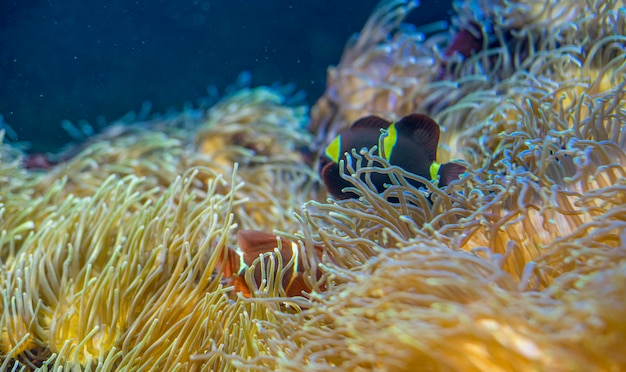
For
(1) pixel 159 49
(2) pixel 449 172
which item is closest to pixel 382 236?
(2) pixel 449 172

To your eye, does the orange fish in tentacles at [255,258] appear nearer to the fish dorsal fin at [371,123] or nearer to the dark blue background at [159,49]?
the fish dorsal fin at [371,123]

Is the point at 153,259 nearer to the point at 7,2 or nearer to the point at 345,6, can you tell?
the point at 7,2

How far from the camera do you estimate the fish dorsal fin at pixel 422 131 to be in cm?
197

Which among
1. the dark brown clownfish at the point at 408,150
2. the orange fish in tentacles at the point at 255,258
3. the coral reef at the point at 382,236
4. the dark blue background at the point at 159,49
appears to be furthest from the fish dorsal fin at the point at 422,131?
the dark blue background at the point at 159,49

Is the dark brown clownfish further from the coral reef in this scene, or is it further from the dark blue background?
the dark blue background

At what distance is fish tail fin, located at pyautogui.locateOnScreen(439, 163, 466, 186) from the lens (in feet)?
6.17

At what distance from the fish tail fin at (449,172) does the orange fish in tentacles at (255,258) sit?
1.83ft

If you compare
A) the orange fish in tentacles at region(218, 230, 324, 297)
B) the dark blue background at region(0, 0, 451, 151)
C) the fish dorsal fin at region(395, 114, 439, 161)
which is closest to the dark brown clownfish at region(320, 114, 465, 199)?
the fish dorsal fin at region(395, 114, 439, 161)

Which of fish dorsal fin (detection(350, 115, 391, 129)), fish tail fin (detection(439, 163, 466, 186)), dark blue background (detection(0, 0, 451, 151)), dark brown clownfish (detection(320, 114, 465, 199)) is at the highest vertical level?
dark blue background (detection(0, 0, 451, 151))

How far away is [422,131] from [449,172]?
21 centimetres

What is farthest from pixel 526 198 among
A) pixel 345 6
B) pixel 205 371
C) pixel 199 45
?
pixel 199 45

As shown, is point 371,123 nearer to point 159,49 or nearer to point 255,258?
point 255,258

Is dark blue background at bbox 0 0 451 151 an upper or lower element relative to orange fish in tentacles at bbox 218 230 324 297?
upper

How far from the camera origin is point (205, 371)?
1692 millimetres
